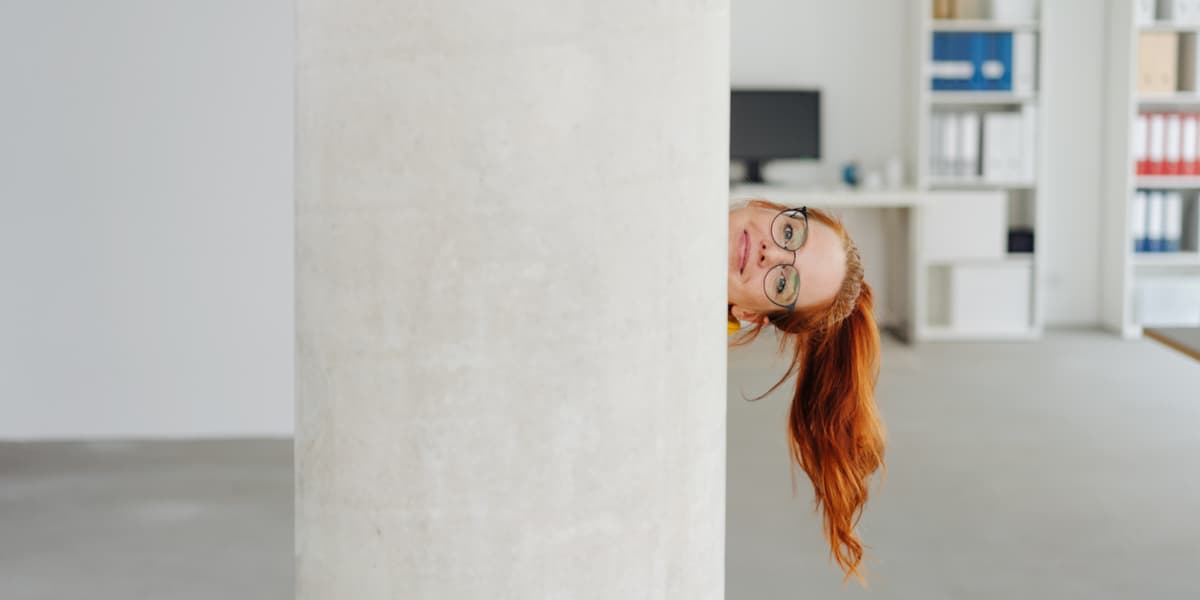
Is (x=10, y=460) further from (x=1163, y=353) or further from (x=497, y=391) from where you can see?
(x=1163, y=353)

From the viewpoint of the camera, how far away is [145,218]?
14.0ft

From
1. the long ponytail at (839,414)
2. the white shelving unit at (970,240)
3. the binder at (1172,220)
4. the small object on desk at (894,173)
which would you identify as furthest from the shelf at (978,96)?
the long ponytail at (839,414)

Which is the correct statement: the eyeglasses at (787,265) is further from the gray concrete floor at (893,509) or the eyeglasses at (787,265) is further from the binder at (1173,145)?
the binder at (1173,145)

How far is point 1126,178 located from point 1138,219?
21 cm

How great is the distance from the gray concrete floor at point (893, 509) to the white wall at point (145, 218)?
Answer: 0.17 m

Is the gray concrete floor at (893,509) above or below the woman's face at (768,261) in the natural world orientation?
below

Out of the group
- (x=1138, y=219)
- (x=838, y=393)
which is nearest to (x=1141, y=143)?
(x=1138, y=219)

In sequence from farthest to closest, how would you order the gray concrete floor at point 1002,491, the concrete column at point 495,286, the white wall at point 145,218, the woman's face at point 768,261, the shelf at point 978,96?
the shelf at point 978,96
the white wall at point 145,218
the gray concrete floor at point 1002,491
the woman's face at point 768,261
the concrete column at point 495,286

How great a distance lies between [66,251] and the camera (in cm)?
430

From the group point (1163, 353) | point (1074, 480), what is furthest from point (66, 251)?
point (1163, 353)

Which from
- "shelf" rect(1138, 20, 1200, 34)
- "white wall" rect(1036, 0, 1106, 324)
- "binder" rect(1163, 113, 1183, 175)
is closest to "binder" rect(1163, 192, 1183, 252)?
"binder" rect(1163, 113, 1183, 175)

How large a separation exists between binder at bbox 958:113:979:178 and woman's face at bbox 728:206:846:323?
5.06m

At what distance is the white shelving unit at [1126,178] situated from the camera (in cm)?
657

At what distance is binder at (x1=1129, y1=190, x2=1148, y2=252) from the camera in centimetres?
663
